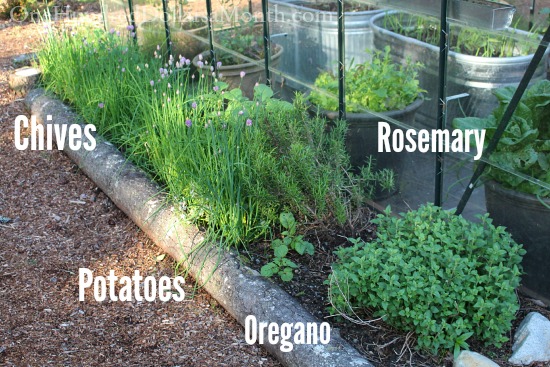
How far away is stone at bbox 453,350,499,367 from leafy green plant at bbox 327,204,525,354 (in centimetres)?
9

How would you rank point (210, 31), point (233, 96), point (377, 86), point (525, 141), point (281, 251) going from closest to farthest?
point (525, 141), point (281, 251), point (377, 86), point (233, 96), point (210, 31)

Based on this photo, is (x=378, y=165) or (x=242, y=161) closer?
(x=242, y=161)

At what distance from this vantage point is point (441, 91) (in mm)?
3885

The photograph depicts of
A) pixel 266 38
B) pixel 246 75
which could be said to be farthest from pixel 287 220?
pixel 246 75

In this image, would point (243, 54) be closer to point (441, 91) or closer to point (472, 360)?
point (441, 91)

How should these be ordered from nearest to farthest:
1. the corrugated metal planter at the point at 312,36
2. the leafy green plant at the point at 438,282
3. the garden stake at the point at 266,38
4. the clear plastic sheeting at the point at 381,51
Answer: the leafy green plant at the point at 438,282
the clear plastic sheeting at the point at 381,51
the corrugated metal planter at the point at 312,36
the garden stake at the point at 266,38

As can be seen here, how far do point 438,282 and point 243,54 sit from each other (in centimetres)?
291

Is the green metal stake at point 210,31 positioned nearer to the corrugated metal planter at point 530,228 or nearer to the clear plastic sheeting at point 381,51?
the clear plastic sheeting at point 381,51

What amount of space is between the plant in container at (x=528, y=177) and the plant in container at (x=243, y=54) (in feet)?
7.11

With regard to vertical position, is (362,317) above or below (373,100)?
below

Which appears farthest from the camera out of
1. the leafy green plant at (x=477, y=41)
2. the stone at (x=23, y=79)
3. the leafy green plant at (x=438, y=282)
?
Result: the stone at (x=23, y=79)

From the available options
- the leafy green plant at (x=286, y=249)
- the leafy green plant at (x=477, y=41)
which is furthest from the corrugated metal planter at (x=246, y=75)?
the leafy green plant at (x=286, y=249)

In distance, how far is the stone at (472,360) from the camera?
301 cm

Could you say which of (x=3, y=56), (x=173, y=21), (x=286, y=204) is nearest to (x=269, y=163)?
(x=286, y=204)
